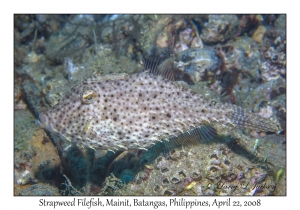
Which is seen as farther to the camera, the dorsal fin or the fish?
the dorsal fin

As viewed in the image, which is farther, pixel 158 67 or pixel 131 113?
pixel 158 67

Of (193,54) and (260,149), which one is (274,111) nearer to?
(260,149)

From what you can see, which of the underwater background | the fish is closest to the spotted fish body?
the fish

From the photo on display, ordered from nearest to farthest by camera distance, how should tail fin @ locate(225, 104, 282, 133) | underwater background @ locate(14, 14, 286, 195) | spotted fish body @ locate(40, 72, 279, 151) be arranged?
spotted fish body @ locate(40, 72, 279, 151)
tail fin @ locate(225, 104, 282, 133)
underwater background @ locate(14, 14, 286, 195)

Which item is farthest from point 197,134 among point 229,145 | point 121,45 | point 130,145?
point 121,45

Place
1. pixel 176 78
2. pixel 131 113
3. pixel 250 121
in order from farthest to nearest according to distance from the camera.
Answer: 1. pixel 176 78
2. pixel 250 121
3. pixel 131 113

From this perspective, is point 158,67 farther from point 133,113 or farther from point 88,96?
point 88,96

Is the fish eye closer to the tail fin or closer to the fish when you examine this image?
the fish

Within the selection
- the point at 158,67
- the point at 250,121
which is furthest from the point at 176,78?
the point at 250,121
